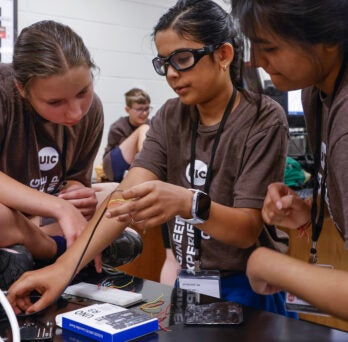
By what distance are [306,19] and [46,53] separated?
645mm

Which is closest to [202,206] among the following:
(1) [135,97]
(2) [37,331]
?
(2) [37,331]

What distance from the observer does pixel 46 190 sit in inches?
60.1

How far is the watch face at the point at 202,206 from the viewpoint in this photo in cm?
109

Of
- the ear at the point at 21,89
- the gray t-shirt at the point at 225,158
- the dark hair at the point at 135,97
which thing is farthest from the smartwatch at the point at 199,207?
the dark hair at the point at 135,97

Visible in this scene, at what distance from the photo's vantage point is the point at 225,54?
129cm

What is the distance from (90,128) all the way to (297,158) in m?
1.66

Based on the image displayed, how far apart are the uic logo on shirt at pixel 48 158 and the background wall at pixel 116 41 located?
2628 millimetres

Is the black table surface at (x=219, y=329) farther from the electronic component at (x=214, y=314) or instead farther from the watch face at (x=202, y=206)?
the watch face at (x=202, y=206)

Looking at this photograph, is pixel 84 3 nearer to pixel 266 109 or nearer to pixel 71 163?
pixel 71 163

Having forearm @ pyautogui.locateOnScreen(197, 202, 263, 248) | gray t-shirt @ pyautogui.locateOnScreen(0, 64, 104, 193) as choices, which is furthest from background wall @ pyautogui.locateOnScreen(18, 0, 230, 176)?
forearm @ pyautogui.locateOnScreen(197, 202, 263, 248)

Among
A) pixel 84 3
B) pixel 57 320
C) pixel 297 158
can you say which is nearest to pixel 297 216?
pixel 57 320

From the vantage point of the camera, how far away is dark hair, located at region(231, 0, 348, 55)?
2.67 feet

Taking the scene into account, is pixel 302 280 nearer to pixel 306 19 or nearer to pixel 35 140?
pixel 306 19

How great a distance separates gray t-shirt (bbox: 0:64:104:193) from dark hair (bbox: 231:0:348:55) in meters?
0.75
